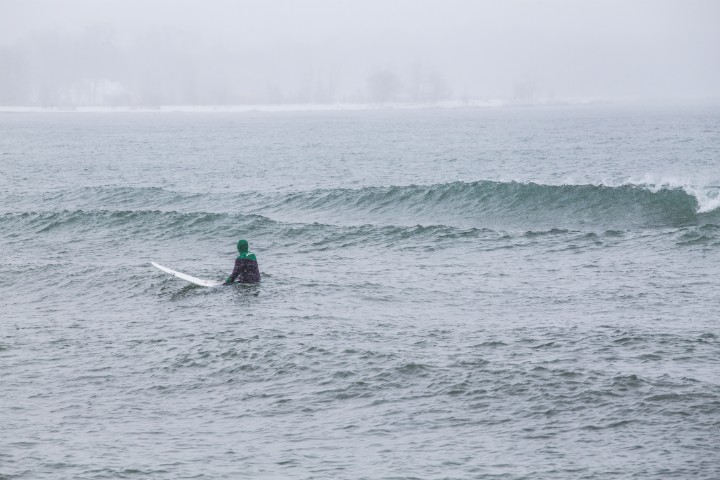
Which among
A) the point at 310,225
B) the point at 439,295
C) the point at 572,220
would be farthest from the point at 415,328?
the point at 572,220

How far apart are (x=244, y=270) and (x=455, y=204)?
52.7ft

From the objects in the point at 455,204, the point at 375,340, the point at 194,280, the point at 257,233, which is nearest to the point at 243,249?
the point at 194,280

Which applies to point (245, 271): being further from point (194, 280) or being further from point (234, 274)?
point (194, 280)

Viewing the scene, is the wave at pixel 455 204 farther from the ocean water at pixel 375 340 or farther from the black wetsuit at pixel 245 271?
the black wetsuit at pixel 245 271

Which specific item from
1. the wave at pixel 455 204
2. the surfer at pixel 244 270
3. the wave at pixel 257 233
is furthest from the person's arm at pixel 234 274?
the wave at pixel 455 204

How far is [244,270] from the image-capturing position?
60.1ft

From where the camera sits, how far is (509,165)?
5231 cm

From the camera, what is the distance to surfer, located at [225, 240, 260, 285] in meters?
18.2

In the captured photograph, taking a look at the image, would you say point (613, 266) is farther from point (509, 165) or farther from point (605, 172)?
point (509, 165)

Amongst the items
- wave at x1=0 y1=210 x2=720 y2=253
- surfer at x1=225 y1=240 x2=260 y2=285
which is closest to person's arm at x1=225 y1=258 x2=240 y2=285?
surfer at x1=225 y1=240 x2=260 y2=285

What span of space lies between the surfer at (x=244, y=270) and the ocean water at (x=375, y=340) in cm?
30

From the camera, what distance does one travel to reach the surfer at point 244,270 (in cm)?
1819

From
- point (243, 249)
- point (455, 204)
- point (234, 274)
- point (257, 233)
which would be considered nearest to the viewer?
point (243, 249)

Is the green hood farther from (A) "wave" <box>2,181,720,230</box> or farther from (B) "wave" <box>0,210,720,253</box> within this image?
(A) "wave" <box>2,181,720,230</box>
